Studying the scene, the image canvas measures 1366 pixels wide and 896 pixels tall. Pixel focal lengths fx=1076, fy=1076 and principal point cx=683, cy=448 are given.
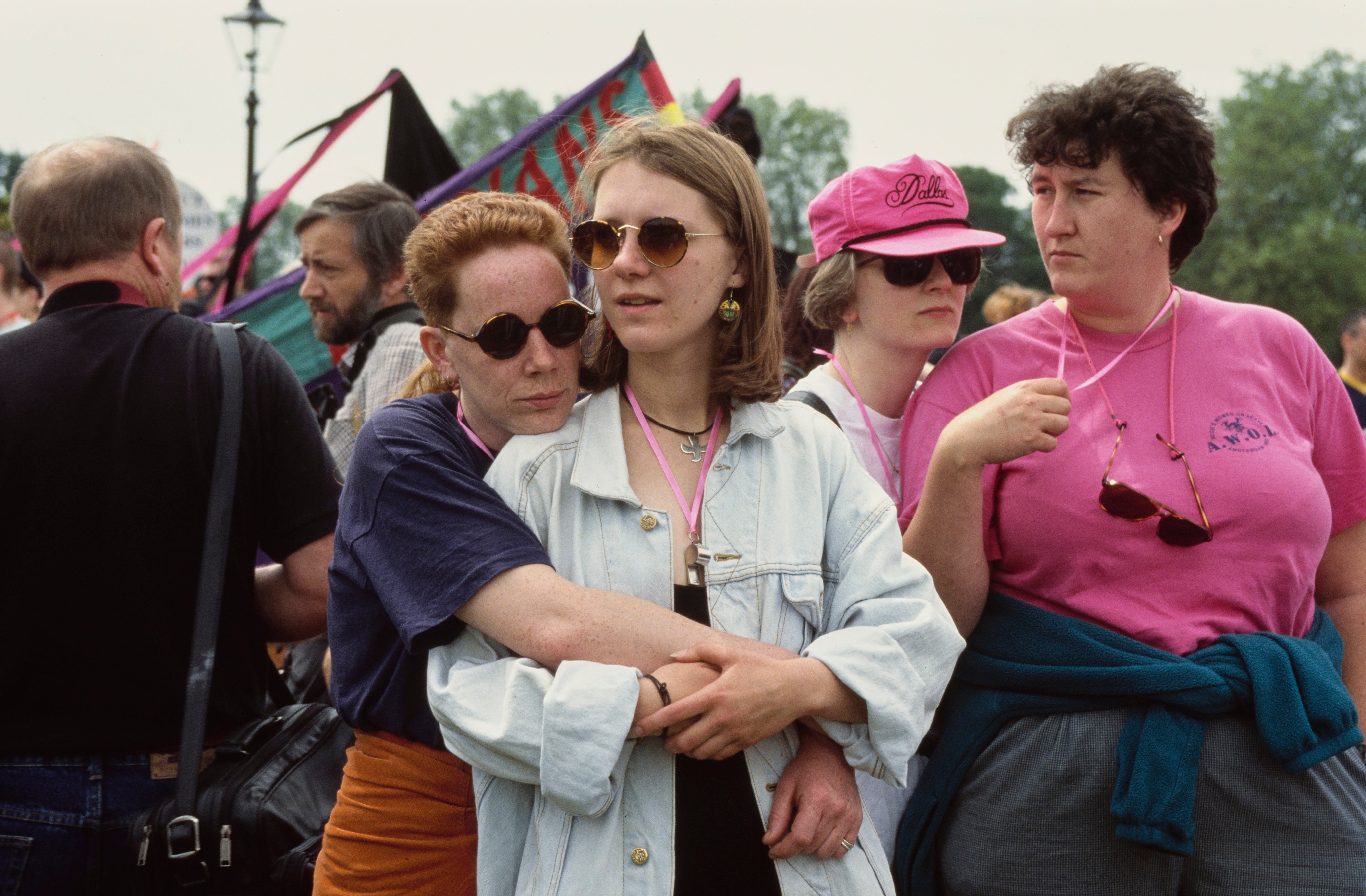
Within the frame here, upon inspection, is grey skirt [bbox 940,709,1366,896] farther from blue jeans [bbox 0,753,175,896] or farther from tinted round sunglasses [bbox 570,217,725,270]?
blue jeans [bbox 0,753,175,896]

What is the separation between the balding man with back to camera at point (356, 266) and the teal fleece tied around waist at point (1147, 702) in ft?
10.3

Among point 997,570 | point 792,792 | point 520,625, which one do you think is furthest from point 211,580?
point 997,570

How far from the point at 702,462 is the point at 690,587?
0.89ft

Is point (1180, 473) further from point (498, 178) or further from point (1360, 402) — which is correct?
point (1360, 402)

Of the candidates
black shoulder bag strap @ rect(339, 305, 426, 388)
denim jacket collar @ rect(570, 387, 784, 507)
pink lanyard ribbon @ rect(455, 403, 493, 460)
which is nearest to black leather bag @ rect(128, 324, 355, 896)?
pink lanyard ribbon @ rect(455, 403, 493, 460)

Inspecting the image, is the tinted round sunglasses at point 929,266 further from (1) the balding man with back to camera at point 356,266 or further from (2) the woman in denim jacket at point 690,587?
(1) the balding man with back to camera at point 356,266

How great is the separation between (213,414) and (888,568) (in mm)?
1571

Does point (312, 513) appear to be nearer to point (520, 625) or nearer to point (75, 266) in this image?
point (75, 266)

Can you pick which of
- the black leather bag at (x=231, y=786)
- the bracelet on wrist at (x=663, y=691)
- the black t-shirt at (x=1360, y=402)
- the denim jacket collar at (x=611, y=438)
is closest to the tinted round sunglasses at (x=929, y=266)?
the denim jacket collar at (x=611, y=438)

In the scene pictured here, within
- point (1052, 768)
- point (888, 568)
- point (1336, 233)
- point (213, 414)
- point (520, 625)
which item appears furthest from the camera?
point (1336, 233)

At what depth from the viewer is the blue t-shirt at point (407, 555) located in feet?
5.81

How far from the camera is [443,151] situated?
7090 mm

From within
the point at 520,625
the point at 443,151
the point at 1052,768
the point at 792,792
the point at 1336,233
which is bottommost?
the point at 1336,233

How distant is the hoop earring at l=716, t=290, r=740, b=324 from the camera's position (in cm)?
213
